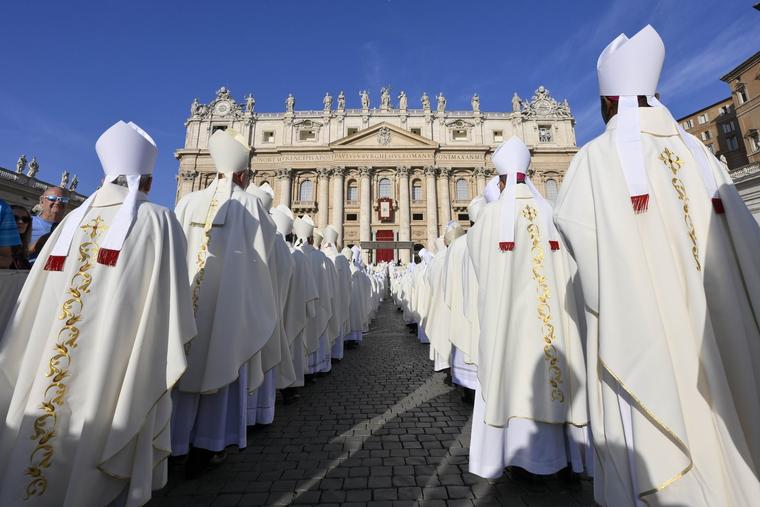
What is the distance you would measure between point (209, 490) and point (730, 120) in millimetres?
53476

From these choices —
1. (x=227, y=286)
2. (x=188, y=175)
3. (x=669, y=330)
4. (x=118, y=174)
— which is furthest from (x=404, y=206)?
(x=669, y=330)

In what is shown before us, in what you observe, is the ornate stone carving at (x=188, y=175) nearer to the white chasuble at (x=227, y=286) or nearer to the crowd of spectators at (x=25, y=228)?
the crowd of spectators at (x=25, y=228)

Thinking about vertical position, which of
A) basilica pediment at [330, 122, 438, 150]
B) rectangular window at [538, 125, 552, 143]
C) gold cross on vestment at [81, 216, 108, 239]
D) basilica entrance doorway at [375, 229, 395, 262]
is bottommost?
gold cross on vestment at [81, 216, 108, 239]

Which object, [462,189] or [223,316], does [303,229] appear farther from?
[462,189]

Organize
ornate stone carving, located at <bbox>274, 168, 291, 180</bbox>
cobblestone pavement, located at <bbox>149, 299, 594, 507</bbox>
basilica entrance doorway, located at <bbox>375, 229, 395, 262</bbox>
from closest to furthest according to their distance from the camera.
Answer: cobblestone pavement, located at <bbox>149, 299, 594, 507</bbox> → basilica entrance doorway, located at <bbox>375, 229, 395, 262</bbox> → ornate stone carving, located at <bbox>274, 168, 291, 180</bbox>

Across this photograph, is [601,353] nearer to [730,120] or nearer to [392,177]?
[392,177]

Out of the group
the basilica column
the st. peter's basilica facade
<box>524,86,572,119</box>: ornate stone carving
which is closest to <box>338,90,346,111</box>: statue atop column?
the st. peter's basilica facade

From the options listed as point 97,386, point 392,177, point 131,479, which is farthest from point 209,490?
point 392,177

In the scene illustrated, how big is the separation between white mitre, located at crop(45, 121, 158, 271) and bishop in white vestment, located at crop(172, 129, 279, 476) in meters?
0.85

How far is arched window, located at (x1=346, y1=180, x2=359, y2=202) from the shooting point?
1507 inches

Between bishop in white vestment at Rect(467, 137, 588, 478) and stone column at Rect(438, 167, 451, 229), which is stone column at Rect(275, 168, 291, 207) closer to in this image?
stone column at Rect(438, 167, 451, 229)

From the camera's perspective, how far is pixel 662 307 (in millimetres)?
1528

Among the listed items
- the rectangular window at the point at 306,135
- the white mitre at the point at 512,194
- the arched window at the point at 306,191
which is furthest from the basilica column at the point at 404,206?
the white mitre at the point at 512,194

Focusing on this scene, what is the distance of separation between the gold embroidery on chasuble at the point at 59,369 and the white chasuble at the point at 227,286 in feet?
3.35
